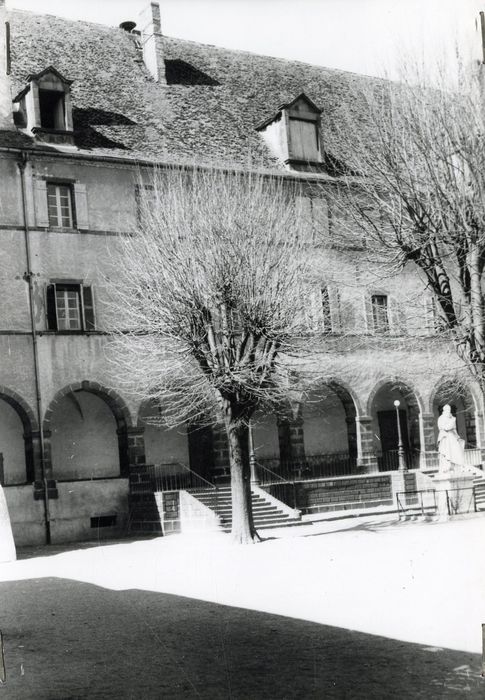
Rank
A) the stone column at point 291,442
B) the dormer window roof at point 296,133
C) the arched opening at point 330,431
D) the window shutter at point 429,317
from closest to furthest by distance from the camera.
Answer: the window shutter at point 429,317, the stone column at point 291,442, the dormer window roof at point 296,133, the arched opening at point 330,431

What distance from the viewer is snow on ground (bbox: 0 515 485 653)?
10.6 meters

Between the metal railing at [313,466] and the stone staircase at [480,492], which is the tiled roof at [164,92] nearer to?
the metal railing at [313,466]

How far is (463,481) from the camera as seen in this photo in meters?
22.8

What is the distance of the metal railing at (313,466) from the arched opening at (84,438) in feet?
16.3

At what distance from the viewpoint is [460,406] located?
113 feet

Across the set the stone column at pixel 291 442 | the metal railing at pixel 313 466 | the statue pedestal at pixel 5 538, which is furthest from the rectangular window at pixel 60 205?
the statue pedestal at pixel 5 538

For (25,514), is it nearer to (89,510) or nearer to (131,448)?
(89,510)

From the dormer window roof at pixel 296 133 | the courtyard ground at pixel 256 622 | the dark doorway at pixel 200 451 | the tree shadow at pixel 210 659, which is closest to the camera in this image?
the tree shadow at pixel 210 659

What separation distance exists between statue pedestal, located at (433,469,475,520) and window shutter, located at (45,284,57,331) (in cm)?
1085

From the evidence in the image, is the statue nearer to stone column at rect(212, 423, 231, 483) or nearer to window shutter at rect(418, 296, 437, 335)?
window shutter at rect(418, 296, 437, 335)

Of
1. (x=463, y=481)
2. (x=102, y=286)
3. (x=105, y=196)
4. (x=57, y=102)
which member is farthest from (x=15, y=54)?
(x=463, y=481)

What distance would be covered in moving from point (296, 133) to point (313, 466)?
34.9 feet

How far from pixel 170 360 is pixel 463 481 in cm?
764

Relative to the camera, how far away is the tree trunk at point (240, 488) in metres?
20.3
